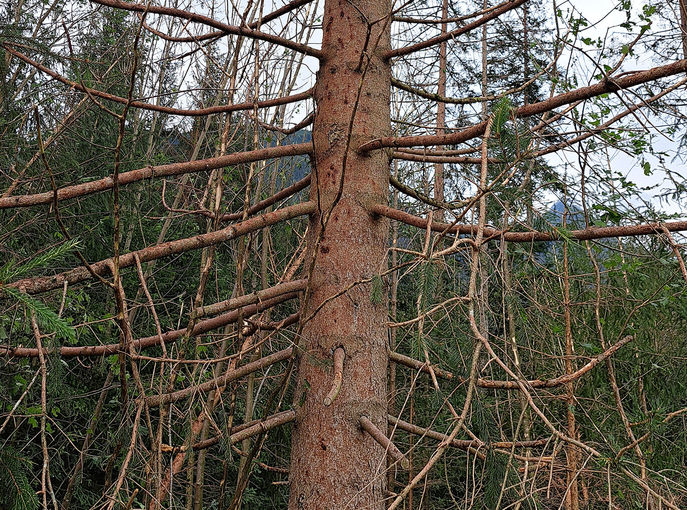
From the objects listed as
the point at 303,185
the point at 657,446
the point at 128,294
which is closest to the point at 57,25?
the point at 128,294

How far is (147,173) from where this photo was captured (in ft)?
6.64

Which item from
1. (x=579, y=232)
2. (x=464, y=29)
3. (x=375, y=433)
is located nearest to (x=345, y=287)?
(x=375, y=433)

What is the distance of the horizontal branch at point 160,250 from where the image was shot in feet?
5.74

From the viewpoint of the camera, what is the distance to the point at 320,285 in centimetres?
216

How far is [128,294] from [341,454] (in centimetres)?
568

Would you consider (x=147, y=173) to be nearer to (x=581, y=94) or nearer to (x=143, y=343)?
(x=143, y=343)

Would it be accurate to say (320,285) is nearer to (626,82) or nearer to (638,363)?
(626,82)

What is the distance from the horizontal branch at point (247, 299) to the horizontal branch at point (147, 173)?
0.47 meters

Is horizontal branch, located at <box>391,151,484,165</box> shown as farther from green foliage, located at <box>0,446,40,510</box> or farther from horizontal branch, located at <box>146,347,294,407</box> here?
green foliage, located at <box>0,446,40,510</box>

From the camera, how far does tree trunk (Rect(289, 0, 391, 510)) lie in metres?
1.94

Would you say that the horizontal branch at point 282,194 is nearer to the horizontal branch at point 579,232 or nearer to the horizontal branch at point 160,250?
the horizontal branch at point 160,250

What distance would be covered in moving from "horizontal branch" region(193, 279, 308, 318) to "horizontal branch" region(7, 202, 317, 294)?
213 millimetres

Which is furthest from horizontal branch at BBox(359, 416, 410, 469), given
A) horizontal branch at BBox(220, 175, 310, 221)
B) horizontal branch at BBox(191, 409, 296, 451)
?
horizontal branch at BBox(220, 175, 310, 221)

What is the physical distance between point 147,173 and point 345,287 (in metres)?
0.81
